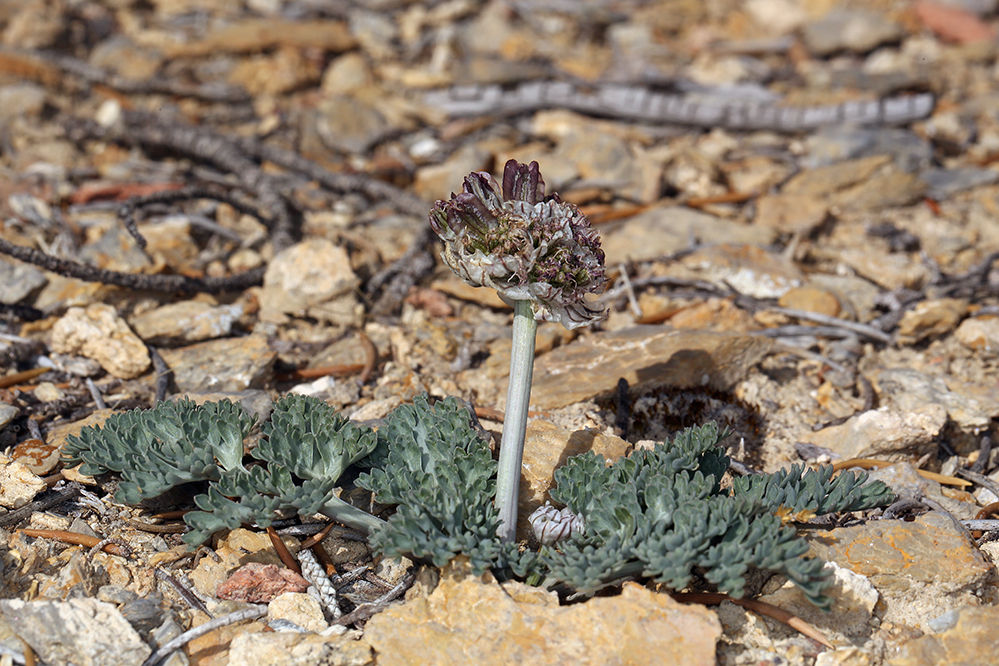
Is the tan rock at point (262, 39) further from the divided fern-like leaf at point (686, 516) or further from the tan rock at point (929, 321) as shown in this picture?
the divided fern-like leaf at point (686, 516)

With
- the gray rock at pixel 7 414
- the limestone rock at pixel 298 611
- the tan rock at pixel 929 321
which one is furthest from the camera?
the tan rock at pixel 929 321

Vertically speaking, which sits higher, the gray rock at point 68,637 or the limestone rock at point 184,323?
the limestone rock at point 184,323

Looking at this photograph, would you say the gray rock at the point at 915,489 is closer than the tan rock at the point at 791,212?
Yes

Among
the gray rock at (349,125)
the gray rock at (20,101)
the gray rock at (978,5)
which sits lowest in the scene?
the gray rock at (349,125)

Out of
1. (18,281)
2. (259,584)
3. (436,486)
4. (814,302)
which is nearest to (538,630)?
(436,486)

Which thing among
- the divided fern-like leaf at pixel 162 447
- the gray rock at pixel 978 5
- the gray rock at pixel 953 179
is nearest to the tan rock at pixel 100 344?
the divided fern-like leaf at pixel 162 447

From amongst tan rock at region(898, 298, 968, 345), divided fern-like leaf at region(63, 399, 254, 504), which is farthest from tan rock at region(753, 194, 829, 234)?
divided fern-like leaf at region(63, 399, 254, 504)

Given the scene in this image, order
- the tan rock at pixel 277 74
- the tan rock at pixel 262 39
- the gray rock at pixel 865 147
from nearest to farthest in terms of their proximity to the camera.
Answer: the gray rock at pixel 865 147 < the tan rock at pixel 277 74 < the tan rock at pixel 262 39

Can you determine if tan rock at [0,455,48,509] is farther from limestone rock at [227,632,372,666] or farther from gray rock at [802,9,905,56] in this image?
gray rock at [802,9,905,56]
